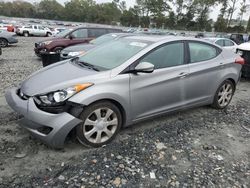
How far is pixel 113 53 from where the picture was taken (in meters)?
4.31

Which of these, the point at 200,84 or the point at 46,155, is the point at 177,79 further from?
the point at 46,155

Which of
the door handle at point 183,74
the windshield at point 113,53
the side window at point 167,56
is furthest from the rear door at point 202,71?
the windshield at point 113,53

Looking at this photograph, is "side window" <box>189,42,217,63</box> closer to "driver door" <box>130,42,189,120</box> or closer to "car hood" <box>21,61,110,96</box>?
"driver door" <box>130,42,189,120</box>

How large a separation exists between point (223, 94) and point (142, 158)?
8.93 feet

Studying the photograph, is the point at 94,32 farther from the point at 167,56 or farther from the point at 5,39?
the point at 167,56

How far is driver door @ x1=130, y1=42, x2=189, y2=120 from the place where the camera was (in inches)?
153

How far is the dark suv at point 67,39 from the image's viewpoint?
10.9 meters

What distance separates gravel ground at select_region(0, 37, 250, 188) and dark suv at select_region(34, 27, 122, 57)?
663 cm

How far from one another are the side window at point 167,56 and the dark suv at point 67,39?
7.32 metres

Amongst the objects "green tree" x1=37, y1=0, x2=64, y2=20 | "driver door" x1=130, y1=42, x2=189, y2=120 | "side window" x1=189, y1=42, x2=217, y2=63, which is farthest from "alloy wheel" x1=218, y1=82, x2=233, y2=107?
"green tree" x1=37, y1=0, x2=64, y2=20

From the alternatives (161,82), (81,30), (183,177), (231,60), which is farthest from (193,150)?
(81,30)

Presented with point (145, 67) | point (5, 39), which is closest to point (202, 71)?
point (145, 67)

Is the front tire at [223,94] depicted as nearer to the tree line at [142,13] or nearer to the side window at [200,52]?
the side window at [200,52]

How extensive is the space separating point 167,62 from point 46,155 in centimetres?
232
